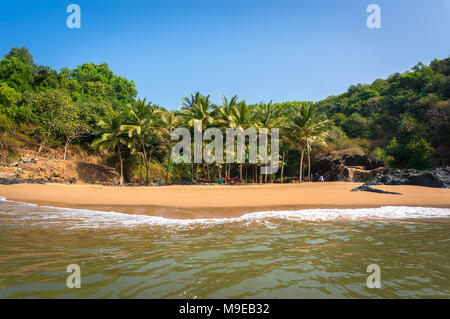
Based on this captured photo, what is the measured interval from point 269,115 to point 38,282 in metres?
26.5

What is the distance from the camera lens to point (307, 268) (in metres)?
3.10

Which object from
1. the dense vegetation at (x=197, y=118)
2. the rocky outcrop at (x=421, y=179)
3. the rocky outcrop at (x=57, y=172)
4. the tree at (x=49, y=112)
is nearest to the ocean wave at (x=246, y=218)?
the rocky outcrop at (x=421, y=179)

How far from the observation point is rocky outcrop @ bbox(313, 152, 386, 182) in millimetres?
25594

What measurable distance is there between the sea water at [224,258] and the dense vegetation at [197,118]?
65.5ft

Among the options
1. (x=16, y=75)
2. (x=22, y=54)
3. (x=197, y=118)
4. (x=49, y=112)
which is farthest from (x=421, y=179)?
(x=22, y=54)

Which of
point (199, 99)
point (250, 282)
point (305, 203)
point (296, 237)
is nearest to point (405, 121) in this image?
point (199, 99)

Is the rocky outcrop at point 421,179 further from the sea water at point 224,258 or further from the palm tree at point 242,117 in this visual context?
the palm tree at point 242,117

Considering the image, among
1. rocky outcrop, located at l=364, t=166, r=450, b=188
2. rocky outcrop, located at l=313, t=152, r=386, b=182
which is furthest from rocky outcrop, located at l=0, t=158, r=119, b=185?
rocky outcrop, located at l=313, t=152, r=386, b=182

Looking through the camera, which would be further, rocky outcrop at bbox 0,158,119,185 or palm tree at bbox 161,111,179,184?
palm tree at bbox 161,111,179,184

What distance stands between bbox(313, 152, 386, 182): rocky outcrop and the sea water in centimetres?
2118

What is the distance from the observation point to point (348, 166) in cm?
2823

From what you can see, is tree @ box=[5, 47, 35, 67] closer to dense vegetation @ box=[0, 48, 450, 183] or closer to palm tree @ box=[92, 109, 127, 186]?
dense vegetation @ box=[0, 48, 450, 183]

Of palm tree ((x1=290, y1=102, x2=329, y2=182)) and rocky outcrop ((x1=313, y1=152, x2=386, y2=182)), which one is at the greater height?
palm tree ((x1=290, y1=102, x2=329, y2=182))

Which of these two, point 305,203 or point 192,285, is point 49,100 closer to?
point 305,203
